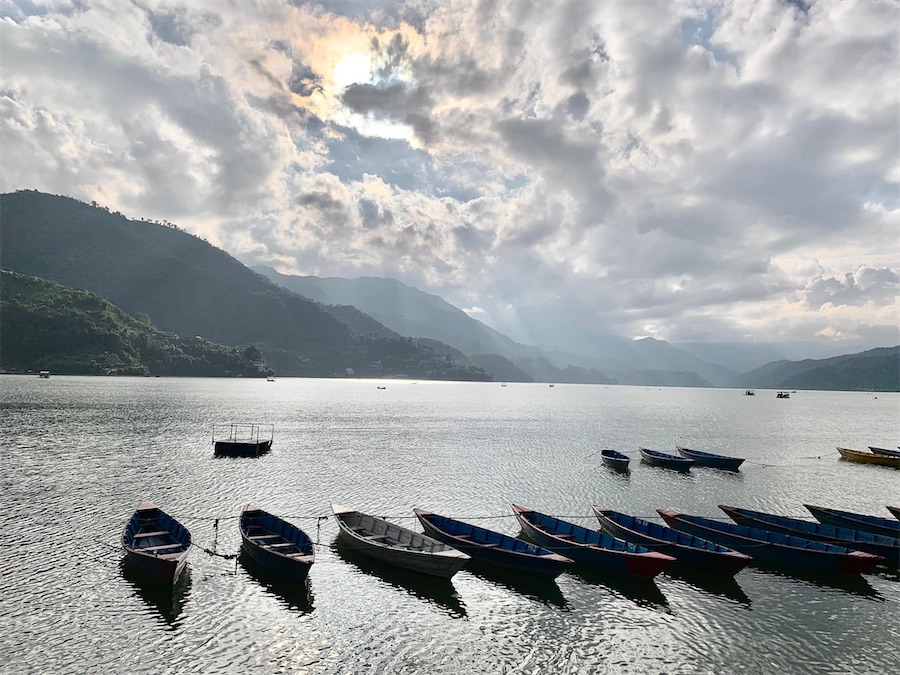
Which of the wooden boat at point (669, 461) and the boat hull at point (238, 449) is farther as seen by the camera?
the wooden boat at point (669, 461)

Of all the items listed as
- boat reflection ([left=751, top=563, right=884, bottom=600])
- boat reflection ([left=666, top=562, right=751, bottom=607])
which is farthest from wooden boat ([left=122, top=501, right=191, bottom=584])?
boat reflection ([left=751, top=563, right=884, bottom=600])

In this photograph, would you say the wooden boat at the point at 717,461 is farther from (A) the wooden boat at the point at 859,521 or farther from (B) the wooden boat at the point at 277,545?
(B) the wooden boat at the point at 277,545

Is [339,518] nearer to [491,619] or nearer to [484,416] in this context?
[491,619]

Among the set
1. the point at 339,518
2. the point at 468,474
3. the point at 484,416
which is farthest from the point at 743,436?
the point at 339,518

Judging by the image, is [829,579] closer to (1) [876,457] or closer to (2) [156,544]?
(2) [156,544]

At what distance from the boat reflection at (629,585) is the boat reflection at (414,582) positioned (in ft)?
30.0

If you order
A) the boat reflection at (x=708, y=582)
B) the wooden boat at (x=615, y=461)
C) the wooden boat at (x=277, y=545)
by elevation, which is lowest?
the boat reflection at (x=708, y=582)

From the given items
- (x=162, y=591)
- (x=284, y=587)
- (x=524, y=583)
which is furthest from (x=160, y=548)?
(x=524, y=583)

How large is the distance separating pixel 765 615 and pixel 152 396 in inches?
7341

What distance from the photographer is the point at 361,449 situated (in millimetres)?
86938

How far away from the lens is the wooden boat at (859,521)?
143 ft

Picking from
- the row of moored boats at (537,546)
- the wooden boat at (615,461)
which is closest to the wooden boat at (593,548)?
the row of moored boats at (537,546)

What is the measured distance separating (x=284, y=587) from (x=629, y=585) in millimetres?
21870

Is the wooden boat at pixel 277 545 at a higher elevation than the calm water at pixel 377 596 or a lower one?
higher
